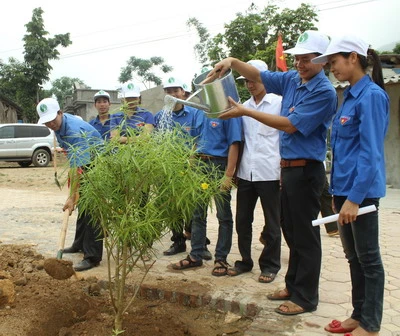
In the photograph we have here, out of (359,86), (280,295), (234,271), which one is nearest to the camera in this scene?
(359,86)

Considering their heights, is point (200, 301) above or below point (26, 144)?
below

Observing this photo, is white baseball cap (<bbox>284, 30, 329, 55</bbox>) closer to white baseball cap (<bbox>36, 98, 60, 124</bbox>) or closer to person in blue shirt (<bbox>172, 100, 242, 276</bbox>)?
person in blue shirt (<bbox>172, 100, 242, 276</bbox>)

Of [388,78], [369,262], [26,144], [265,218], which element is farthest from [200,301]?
[26,144]

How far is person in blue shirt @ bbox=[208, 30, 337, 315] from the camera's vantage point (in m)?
3.07

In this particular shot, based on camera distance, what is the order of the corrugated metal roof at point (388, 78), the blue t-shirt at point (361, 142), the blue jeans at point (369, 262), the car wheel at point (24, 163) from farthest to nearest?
the car wheel at point (24, 163) < the corrugated metal roof at point (388, 78) < the blue jeans at point (369, 262) < the blue t-shirt at point (361, 142)

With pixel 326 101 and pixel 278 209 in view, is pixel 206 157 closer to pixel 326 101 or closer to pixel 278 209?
pixel 278 209

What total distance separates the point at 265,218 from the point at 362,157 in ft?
5.20

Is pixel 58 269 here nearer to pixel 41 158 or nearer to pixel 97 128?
pixel 97 128

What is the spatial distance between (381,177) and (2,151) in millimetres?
16427

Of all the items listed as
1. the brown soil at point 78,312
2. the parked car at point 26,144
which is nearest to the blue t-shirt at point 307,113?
the brown soil at point 78,312

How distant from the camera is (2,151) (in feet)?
55.1

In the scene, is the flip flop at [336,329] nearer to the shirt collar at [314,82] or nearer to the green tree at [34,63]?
the shirt collar at [314,82]

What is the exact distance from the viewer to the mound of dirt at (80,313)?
10.5ft

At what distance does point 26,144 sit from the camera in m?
17.2
